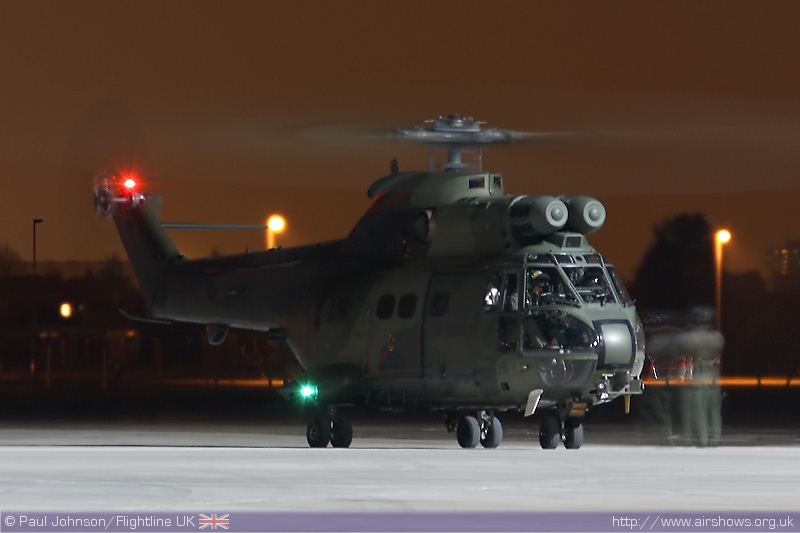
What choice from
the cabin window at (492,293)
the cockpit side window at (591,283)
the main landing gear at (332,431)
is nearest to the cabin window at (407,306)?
the cabin window at (492,293)

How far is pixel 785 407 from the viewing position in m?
45.7

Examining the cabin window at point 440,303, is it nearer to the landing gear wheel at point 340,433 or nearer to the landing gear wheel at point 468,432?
the landing gear wheel at point 468,432

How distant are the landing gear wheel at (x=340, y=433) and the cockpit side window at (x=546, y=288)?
3879 mm

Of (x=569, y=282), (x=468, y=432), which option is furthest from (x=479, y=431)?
(x=569, y=282)

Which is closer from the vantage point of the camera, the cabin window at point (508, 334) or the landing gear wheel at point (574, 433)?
the cabin window at point (508, 334)

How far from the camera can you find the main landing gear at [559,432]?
2455 centimetres

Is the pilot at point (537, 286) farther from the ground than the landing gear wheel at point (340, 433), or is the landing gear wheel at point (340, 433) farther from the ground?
the pilot at point (537, 286)

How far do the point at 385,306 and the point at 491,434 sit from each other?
2421 millimetres

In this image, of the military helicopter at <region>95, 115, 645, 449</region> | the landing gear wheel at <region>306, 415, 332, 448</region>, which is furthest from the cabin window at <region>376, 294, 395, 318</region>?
the landing gear wheel at <region>306, 415, 332, 448</region>

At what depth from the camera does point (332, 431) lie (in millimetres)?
25969

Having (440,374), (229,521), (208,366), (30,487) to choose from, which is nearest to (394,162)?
(440,374)

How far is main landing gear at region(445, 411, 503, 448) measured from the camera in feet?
82.8

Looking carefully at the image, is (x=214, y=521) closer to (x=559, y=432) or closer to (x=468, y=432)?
(x=559, y=432)

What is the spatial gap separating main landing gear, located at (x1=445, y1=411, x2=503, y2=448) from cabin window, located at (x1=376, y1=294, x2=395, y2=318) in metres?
1.87
